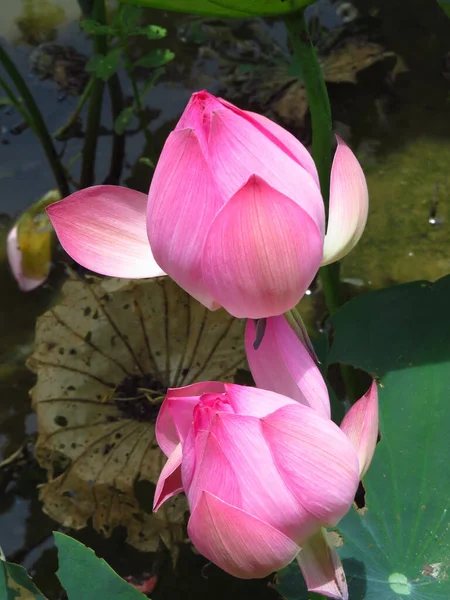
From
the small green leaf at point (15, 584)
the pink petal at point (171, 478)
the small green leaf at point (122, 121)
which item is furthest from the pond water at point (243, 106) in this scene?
the pink petal at point (171, 478)

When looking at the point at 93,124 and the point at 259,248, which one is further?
the point at 93,124

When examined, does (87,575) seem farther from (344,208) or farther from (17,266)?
(17,266)

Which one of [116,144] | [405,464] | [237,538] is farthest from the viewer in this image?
[116,144]

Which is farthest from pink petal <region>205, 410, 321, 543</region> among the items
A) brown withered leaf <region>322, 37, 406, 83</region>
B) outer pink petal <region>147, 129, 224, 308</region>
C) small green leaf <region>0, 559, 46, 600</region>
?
brown withered leaf <region>322, 37, 406, 83</region>

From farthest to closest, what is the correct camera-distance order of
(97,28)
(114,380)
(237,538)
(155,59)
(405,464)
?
(155,59), (97,28), (114,380), (405,464), (237,538)

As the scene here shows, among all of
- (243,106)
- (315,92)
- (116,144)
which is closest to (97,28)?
(116,144)

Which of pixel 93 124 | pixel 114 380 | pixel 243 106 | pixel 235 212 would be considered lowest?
pixel 114 380
